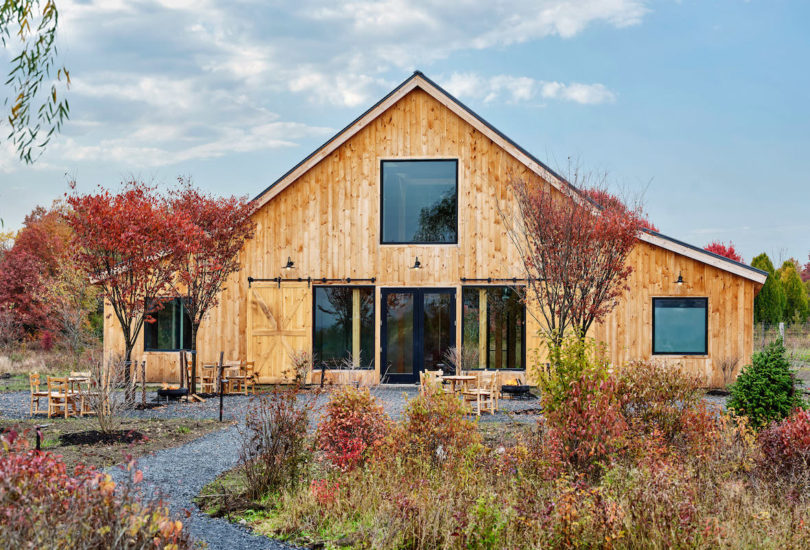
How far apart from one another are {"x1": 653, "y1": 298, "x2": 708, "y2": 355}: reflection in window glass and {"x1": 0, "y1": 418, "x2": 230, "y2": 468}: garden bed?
34.1ft

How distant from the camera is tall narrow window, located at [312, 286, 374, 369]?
57.7 feet

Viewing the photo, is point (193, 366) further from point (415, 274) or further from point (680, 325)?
point (680, 325)

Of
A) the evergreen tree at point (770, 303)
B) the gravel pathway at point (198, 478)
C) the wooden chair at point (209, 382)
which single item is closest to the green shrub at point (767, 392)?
the gravel pathway at point (198, 478)

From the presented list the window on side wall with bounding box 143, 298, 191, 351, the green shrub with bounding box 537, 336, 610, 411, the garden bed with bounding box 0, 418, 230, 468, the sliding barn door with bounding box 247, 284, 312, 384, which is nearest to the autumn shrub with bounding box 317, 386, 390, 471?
the green shrub with bounding box 537, 336, 610, 411

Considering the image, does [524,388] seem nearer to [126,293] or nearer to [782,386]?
[782,386]

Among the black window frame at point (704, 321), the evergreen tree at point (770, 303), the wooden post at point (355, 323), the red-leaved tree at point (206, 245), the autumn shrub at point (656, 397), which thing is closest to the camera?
the autumn shrub at point (656, 397)

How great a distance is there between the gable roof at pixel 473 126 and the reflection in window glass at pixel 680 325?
107 centimetres

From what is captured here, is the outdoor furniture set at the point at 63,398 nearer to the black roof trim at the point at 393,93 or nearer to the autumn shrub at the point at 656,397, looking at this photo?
the black roof trim at the point at 393,93

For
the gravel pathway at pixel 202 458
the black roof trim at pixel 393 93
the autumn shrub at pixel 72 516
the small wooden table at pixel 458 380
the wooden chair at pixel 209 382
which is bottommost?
the gravel pathway at pixel 202 458

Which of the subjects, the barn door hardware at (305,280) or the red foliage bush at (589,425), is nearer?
the red foliage bush at (589,425)

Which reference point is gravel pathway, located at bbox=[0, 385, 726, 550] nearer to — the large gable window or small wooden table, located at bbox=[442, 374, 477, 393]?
small wooden table, located at bbox=[442, 374, 477, 393]

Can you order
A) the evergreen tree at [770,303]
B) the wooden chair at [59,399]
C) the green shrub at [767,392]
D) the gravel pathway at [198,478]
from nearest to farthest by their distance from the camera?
the gravel pathway at [198,478] < the green shrub at [767,392] < the wooden chair at [59,399] < the evergreen tree at [770,303]

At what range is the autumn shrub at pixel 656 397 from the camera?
7.84 m

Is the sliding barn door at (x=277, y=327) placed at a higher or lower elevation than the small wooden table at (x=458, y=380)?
higher
